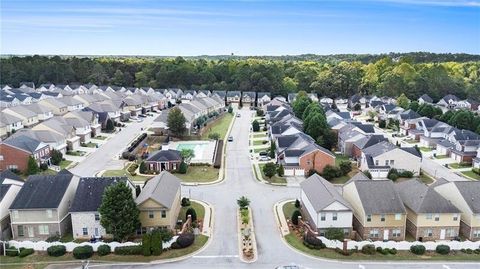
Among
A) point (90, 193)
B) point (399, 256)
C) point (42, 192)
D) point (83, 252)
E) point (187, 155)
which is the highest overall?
point (42, 192)

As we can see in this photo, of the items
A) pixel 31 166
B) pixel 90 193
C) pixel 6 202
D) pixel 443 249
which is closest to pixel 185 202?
pixel 90 193

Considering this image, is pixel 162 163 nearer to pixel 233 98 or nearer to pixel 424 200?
pixel 424 200

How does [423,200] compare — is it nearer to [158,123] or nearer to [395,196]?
[395,196]

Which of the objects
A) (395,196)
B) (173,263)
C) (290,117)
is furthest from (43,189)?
(290,117)

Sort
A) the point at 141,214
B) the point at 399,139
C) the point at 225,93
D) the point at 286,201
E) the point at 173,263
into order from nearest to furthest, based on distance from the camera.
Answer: the point at 173,263 < the point at 141,214 < the point at 286,201 < the point at 399,139 < the point at 225,93

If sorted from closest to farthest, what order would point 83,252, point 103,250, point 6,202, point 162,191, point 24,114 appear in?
point 83,252 → point 103,250 → point 6,202 → point 162,191 → point 24,114

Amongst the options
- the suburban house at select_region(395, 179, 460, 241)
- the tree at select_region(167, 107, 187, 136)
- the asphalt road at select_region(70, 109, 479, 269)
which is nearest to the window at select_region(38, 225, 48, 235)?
the asphalt road at select_region(70, 109, 479, 269)
